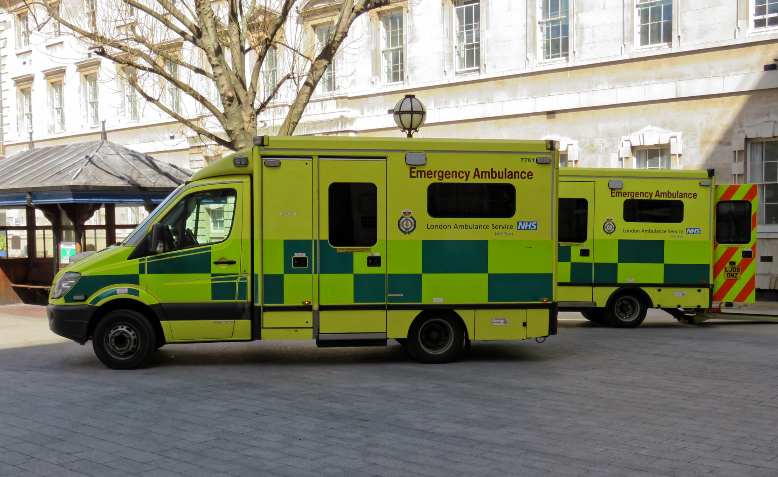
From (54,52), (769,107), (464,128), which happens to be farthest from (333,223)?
(54,52)

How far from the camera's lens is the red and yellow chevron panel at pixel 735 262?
1516 cm

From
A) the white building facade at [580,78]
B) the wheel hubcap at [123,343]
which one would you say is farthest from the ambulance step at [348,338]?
the white building facade at [580,78]

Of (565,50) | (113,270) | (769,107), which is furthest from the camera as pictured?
(565,50)

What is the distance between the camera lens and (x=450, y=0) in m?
24.0

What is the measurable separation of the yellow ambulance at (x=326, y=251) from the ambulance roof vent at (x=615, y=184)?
4.29m

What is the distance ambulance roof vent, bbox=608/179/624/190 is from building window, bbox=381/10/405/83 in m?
11.6

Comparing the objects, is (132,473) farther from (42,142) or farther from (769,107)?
(42,142)

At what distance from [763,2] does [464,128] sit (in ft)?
26.3

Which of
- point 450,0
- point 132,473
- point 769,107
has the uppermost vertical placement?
point 450,0

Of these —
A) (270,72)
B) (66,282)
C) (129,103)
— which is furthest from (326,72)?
(66,282)

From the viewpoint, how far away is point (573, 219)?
14.7m

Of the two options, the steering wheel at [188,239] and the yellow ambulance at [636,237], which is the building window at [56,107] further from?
the steering wheel at [188,239]

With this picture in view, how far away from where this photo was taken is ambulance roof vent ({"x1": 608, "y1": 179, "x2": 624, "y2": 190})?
48.1 feet

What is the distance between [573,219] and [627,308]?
1.84 m
